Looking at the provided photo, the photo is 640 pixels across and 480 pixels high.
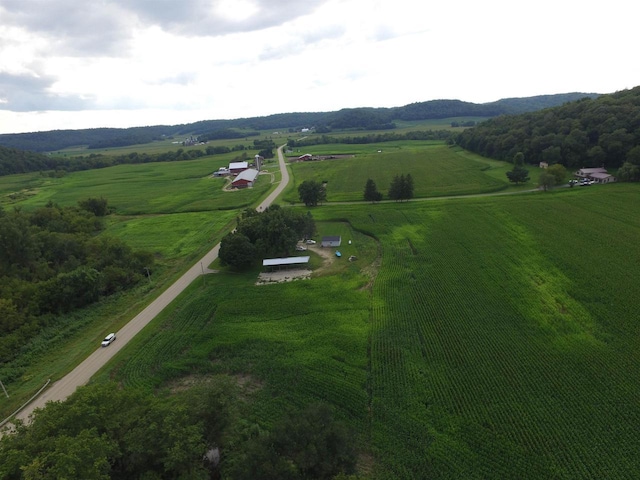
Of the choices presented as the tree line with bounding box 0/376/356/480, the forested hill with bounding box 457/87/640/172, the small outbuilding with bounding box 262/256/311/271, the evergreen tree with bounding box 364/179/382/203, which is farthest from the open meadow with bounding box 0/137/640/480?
the forested hill with bounding box 457/87/640/172

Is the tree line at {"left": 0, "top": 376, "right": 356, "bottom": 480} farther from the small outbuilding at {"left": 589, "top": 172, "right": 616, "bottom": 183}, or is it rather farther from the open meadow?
the small outbuilding at {"left": 589, "top": 172, "right": 616, "bottom": 183}

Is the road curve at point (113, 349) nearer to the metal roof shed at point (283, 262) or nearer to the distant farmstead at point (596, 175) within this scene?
the metal roof shed at point (283, 262)

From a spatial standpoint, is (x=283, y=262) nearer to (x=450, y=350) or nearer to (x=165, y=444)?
(x=450, y=350)

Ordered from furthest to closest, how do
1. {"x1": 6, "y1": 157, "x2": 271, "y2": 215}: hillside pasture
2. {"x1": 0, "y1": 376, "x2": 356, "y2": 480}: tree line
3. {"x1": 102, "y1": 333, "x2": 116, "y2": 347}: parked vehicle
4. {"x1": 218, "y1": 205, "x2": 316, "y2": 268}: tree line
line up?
1. {"x1": 6, "y1": 157, "x2": 271, "y2": 215}: hillside pasture
2. {"x1": 218, "y1": 205, "x2": 316, "y2": 268}: tree line
3. {"x1": 102, "y1": 333, "x2": 116, "y2": 347}: parked vehicle
4. {"x1": 0, "y1": 376, "x2": 356, "y2": 480}: tree line

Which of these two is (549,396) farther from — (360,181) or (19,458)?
(360,181)

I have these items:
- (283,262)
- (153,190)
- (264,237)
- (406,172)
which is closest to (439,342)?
(283,262)

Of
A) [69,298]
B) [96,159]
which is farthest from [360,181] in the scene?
[96,159]

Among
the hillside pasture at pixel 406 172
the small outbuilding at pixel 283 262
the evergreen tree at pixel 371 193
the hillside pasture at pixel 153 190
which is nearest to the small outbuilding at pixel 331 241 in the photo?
the small outbuilding at pixel 283 262
